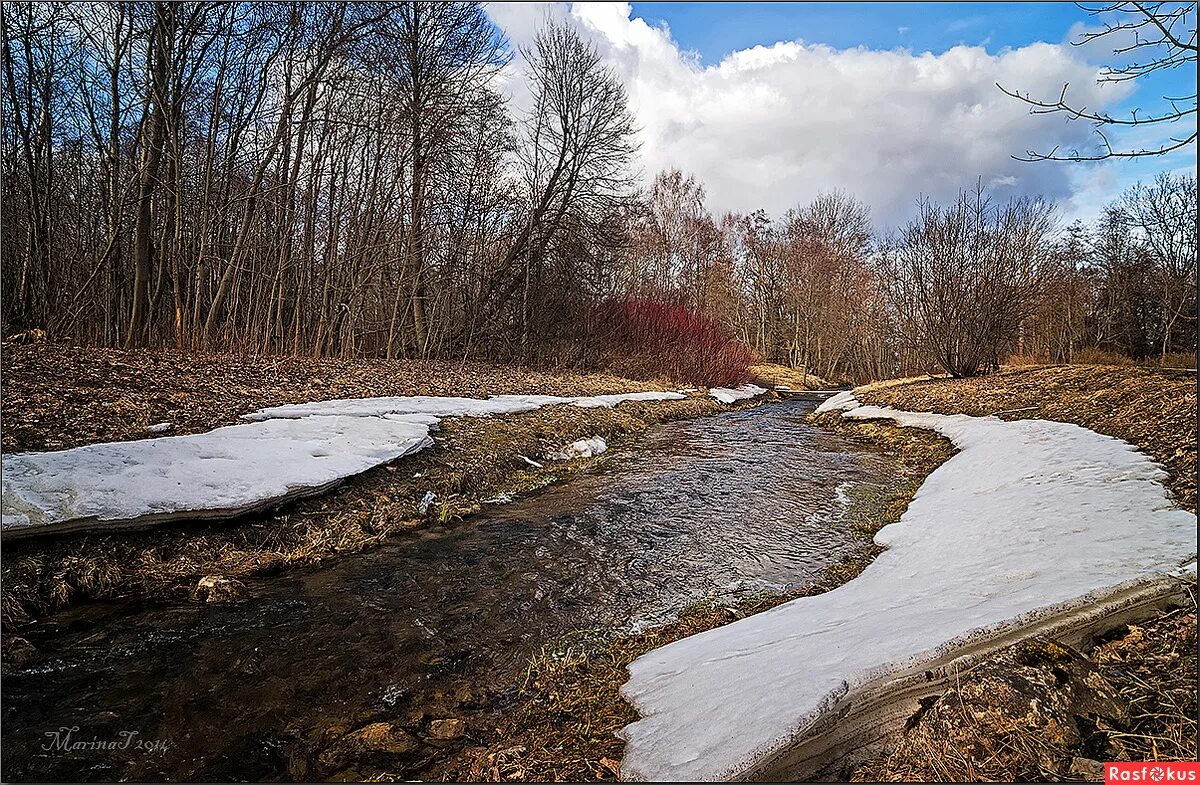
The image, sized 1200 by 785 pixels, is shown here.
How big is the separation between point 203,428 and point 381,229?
368 inches

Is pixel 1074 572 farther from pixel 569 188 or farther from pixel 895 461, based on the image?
pixel 569 188

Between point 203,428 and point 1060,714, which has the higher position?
point 203,428

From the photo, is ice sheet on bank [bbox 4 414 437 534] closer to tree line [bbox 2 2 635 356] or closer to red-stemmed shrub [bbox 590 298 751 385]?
tree line [bbox 2 2 635 356]

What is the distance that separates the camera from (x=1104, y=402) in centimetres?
708

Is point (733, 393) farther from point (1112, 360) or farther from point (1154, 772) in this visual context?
point (1154, 772)

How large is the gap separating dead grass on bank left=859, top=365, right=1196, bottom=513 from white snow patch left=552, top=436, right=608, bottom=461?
237 inches

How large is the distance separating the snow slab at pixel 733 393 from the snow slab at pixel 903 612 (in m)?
13.9

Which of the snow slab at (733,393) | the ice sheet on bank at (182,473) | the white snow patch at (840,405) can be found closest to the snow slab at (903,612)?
the ice sheet on bank at (182,473)

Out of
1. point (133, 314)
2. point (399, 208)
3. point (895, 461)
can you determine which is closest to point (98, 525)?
point (133, 314)

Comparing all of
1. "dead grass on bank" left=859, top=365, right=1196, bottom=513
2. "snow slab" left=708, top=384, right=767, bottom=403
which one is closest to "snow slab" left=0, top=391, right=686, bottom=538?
"dead grass on bank" left=859, top=365, right=1196, bottom=513

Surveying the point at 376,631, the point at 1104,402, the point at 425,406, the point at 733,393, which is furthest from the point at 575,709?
the point at 733,393

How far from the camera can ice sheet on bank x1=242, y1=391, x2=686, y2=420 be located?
6629 millimetres

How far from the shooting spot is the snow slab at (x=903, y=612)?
6.44ft
